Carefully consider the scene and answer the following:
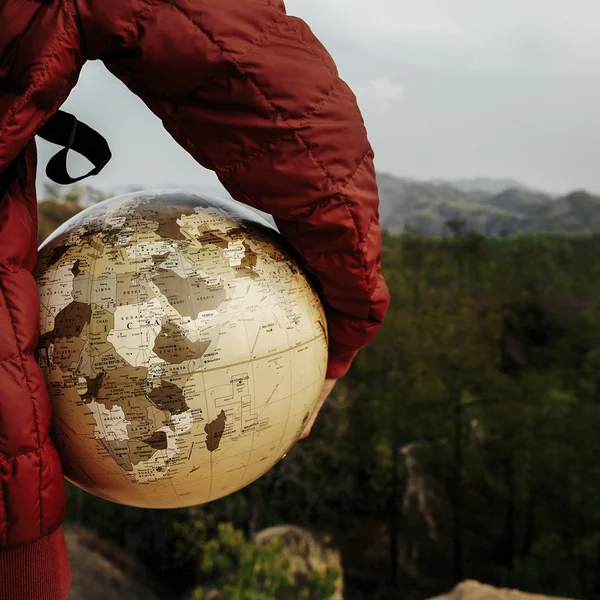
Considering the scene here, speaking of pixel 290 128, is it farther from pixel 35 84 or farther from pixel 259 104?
pixel 35 84

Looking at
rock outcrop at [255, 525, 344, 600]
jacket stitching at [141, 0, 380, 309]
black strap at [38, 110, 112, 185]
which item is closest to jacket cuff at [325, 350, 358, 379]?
jacket stitching at [141, 0, 380, 309]

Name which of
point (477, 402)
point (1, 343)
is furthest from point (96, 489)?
point (477, 402)

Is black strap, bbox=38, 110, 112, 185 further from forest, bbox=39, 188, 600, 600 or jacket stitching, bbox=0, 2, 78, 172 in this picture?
forest, bbox=39, 188, 600, 600

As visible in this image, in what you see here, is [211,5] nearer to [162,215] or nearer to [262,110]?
[262,110]

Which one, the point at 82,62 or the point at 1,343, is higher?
the point at 82,62

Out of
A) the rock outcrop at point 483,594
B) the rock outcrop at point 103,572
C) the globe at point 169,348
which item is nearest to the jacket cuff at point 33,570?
the globe at point 169,348

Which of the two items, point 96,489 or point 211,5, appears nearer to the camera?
point 211,5
